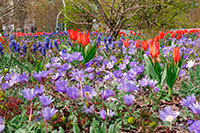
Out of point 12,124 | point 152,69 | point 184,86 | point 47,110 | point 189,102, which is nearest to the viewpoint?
point 47,110

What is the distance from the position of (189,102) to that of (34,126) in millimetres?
854

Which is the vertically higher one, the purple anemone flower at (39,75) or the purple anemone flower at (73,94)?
the purple anemone flower at (39,75)

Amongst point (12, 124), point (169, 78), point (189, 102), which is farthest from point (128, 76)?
point (12, 124)

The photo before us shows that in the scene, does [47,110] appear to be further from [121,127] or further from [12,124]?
[121,127]

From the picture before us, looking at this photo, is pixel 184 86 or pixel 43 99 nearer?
pixel 43 99

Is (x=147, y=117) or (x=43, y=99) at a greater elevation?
(x=43, y=99)

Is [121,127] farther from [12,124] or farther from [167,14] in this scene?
[167,14]

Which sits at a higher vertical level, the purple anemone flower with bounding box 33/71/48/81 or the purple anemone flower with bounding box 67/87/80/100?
the purple anemone flower with bounding box 33/71/48/81

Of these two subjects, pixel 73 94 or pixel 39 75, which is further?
pixel 39 75

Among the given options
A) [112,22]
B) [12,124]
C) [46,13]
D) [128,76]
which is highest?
[46,13]

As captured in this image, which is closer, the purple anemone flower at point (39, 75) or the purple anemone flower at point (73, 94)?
the purple anemone flower at point (73, 94)

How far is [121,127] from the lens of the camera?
1.24 m

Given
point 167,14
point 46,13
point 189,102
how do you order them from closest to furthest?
point 189,102, point 167,14, point 46,13

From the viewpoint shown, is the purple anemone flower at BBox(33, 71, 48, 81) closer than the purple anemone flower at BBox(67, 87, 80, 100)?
No
